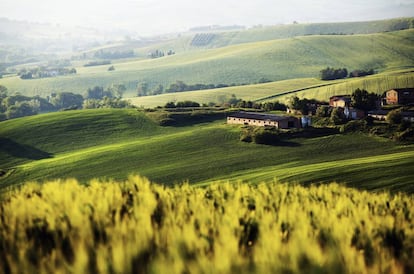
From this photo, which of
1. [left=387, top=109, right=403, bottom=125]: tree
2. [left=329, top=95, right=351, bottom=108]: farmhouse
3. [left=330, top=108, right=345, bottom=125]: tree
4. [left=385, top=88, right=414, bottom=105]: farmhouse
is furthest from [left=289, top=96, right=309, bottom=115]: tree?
[left=385, top=88, right=414, bottom=105]: farmhouse

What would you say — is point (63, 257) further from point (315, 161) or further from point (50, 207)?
point (315, 161)

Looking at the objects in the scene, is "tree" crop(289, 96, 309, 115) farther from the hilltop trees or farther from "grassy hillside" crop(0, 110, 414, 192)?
"grassy hillside" crop(0, 110, 414, 192)

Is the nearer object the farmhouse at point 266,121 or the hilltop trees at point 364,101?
the farmhouse at point 266,121

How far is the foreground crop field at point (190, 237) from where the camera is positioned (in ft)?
23.0

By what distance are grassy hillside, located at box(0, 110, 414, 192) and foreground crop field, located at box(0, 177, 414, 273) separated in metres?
42.7

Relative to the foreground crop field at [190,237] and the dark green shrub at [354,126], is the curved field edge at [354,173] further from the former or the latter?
the foreground crop field at [190,237]

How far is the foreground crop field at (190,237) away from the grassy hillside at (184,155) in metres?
42.7

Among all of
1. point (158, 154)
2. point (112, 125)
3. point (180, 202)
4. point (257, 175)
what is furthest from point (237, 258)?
point (112, 125)

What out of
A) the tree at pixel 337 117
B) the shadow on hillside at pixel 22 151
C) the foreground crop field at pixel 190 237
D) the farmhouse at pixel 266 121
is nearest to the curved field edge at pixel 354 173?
the tree at pixel 337 117

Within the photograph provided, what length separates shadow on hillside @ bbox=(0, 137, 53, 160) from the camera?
88.6 m

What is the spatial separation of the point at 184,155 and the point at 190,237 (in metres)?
72.3

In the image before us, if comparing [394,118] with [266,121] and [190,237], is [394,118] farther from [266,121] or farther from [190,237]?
[190,237]

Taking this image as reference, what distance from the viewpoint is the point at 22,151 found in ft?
301

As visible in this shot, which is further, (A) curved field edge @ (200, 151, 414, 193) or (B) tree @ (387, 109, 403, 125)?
(B) tree @ (387, 109, 403, 125)
